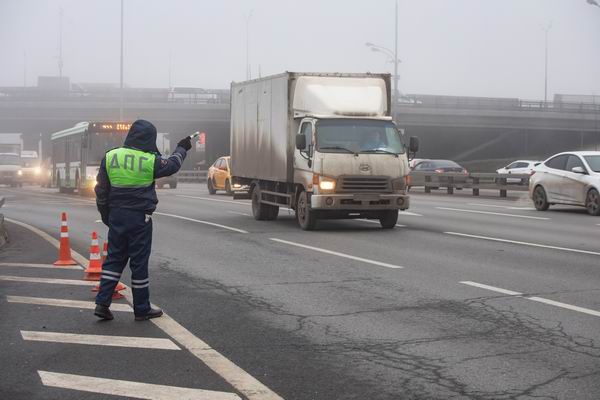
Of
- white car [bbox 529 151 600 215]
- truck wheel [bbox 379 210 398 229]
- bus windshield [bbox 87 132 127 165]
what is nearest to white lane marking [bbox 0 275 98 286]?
truck wheel [bbox 379 210 398 229]

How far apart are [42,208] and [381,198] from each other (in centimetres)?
1327

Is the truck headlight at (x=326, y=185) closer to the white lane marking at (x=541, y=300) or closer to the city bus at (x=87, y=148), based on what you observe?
the white lane marking at (x=541, y=300)

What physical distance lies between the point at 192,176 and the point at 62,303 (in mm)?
53417

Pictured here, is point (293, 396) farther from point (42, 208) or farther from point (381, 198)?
point (42, 208)

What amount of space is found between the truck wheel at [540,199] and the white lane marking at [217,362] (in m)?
17.2

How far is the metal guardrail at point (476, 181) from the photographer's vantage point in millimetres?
32312

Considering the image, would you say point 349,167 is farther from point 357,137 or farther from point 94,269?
point 94,269

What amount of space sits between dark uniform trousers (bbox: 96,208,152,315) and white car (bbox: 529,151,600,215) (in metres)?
15.8

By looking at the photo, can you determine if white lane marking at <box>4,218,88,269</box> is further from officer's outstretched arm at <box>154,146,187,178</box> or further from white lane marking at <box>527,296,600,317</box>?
white lane marking at <box>527,296,600,317</box>

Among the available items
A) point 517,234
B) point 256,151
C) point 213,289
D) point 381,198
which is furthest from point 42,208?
point 213,289

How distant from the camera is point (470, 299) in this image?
873cm

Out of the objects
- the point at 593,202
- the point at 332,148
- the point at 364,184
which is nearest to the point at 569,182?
the point at 593,202

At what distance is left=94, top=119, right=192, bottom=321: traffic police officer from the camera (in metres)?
7.58

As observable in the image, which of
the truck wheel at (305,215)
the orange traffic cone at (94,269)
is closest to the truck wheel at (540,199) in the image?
the truck wheel at (305,215)
